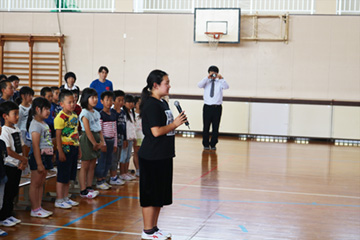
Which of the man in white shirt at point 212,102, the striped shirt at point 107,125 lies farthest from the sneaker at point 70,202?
the man in white shirt at point 212,102

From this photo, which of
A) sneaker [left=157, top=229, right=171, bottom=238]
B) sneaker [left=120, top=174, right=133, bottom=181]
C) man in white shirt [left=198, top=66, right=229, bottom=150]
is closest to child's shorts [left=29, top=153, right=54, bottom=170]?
sneaker [left=157, top=229, right=171, bottom=238]

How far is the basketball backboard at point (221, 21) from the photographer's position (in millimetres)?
12328

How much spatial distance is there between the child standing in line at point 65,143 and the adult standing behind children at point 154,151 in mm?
1189

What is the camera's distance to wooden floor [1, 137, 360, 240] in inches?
165

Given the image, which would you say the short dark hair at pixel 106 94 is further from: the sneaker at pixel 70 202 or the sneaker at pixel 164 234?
the sneaker at pixel 164 234

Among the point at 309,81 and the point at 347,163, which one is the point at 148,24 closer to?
the point at 309,81

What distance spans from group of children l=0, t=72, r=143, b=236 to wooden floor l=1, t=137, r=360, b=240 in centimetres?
23

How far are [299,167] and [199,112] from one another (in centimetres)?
499

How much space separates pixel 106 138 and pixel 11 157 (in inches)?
66.9

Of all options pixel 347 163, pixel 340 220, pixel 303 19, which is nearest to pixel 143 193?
pixel 340 220

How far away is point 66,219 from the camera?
176 inches

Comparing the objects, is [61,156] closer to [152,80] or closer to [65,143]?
[65,143]

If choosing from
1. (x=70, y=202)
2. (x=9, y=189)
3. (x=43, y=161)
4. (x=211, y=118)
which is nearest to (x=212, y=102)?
(x=211, y=118)

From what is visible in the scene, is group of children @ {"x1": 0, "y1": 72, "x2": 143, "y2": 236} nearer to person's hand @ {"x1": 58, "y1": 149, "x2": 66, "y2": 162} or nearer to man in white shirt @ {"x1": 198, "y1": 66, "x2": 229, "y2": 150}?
person's hand @ {"x1": 58, "y1": 149, "x2": 66, "y2": 162}
